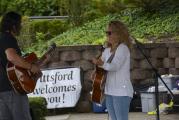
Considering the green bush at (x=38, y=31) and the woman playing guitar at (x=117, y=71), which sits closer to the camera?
the woman playing guitar at (x=117, y=71)

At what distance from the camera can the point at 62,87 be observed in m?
11.1

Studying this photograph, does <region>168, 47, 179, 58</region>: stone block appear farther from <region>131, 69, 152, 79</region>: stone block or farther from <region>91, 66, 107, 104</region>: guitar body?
<region>91, 66, 107, 104</region>: guitar body

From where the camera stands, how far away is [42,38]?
53.2ft

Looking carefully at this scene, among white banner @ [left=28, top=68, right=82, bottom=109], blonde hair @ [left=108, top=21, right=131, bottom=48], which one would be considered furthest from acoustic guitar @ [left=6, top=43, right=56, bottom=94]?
white banner @ [left=28, top=68, right=82, bottom=109]

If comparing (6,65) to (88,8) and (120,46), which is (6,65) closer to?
(120,46)

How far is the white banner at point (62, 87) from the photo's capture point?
36.2ft

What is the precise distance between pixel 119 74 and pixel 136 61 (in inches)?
186

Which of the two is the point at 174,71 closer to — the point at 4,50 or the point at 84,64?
the point at 84,64

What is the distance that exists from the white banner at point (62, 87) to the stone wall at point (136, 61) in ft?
0.58

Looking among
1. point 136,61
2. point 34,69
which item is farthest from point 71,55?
point 34,69

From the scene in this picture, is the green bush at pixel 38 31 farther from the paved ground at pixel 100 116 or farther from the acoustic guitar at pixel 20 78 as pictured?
the acoustic guitar at pixel 20 78

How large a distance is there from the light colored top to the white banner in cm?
441

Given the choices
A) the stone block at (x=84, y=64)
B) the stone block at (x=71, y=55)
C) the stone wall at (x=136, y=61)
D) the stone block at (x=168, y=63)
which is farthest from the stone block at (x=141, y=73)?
the stone block at (x=71, y=55)

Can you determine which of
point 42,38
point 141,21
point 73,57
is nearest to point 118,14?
point 141,21
